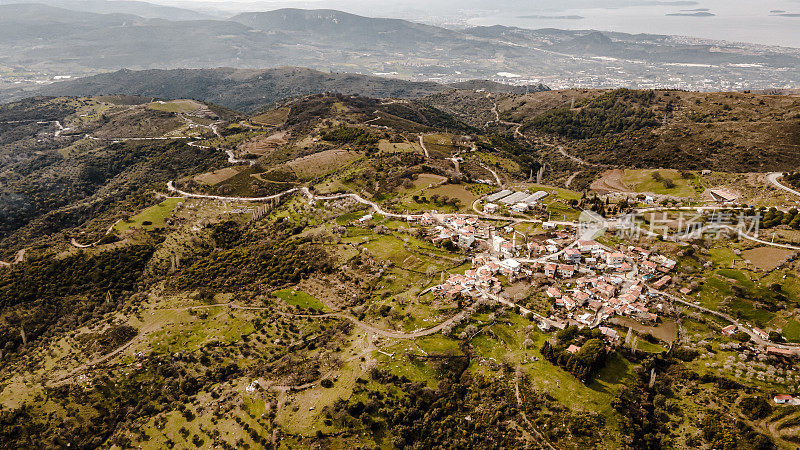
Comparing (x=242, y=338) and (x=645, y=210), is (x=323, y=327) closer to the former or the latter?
(x=242, y=338)

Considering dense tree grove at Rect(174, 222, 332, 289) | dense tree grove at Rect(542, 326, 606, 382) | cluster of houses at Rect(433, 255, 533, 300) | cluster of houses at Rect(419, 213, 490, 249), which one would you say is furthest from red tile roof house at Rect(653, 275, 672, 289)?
dense tree grove at Rect(174, 222, 332, 289)

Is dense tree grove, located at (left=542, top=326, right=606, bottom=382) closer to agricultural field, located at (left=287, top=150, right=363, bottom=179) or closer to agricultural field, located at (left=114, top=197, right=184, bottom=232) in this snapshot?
agricultural field, located at (left=287, top=150, right=363, bottom=179)

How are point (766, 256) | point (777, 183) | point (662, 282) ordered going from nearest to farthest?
point (662, 282) < point (766, 256) < point (777, 183)

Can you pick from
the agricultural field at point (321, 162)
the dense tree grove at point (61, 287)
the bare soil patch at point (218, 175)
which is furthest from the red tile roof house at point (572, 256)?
the bare soil patch at point (218, 175)

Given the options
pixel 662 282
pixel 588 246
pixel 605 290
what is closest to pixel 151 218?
pixel 588 246

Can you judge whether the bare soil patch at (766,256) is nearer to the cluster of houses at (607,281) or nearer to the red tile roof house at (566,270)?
the cluster of houses at (607,281)

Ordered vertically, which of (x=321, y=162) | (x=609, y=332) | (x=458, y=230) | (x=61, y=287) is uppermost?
(x=321, y=162)

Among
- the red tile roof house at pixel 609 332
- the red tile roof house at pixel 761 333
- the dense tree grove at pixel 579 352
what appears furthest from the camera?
the red tile roof house at pixel 609 332

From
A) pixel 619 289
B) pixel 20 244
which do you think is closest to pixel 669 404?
pixel 619 289

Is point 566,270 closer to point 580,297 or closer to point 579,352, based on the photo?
point 580,297
